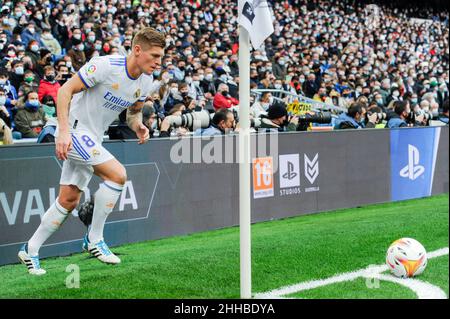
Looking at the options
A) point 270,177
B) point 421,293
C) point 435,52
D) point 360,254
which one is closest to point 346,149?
point 270,177

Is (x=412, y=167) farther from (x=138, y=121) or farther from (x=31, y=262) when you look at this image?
(x=31, y=262)

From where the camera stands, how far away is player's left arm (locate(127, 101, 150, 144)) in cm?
680

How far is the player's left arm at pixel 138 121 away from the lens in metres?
6.80

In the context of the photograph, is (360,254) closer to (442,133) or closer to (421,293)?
(421,293)

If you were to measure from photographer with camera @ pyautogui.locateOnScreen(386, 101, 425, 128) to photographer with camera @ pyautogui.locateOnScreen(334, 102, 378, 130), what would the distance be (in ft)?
1.22

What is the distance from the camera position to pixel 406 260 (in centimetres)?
614

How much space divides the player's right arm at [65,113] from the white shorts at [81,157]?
0.26m

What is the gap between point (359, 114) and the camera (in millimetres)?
13242

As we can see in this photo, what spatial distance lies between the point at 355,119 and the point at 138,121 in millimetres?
7192

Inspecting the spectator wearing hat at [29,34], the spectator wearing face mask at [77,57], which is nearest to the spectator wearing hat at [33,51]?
the spectator wearing hat at [29,34]

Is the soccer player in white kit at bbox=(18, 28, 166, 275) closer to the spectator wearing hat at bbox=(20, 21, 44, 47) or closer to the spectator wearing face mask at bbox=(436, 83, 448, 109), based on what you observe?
the spectator wearing hat at bbox=(20, 21, 44, 47)

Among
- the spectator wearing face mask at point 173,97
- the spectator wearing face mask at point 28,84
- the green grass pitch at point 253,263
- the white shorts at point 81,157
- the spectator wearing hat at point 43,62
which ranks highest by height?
the spectator wearing hat at point 43,62

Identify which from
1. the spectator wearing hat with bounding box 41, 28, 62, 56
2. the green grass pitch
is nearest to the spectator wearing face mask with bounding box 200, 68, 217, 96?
the spectator wearing hat with bounding box 41, 28, 62, 56

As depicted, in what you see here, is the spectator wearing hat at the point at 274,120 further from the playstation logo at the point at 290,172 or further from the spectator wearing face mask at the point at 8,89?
the spectator wearing face mask at the point at 8,89
